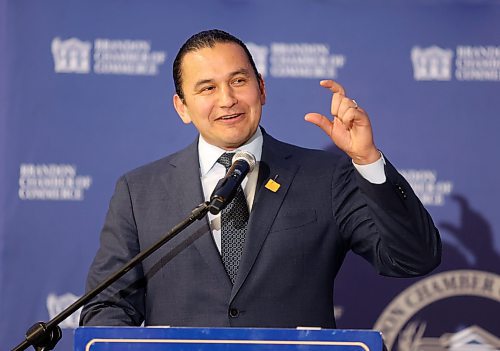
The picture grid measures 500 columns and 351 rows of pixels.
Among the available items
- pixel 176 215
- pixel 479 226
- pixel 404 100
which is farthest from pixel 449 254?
pixel 176 215

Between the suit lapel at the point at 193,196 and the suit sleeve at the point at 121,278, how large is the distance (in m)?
0.16

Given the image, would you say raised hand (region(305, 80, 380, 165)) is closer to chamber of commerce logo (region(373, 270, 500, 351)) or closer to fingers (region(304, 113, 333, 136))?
fingers (region(304, 113, 333, 136))

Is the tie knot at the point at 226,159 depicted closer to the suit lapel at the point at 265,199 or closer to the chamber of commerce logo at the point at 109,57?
the suit lapel at the point at 265,199

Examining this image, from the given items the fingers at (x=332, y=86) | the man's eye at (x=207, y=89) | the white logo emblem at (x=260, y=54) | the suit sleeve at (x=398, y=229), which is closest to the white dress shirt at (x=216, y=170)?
the man's eye at (x=207, y=89)

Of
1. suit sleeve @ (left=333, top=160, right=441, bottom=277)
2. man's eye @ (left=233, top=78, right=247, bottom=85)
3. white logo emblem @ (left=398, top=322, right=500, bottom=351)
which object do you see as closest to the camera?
suit sleeve @ (left=333, top=160, right=441, bottom=277)

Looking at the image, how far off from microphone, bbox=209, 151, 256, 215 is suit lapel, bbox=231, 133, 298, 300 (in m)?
0.36

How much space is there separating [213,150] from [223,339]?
3.40 ft

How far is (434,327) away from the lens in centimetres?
357

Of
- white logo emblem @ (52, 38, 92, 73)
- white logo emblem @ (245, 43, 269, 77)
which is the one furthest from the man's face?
white logo emblem @ (52, 38, 92, 73)

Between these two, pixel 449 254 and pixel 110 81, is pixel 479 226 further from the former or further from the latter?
pixel 110 81

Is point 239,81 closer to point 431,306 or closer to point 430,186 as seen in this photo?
point 430,186

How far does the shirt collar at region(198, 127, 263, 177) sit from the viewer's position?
103 inches

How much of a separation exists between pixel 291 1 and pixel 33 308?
1.72 m

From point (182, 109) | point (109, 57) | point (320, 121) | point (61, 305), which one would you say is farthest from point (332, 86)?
point (61, 305)
